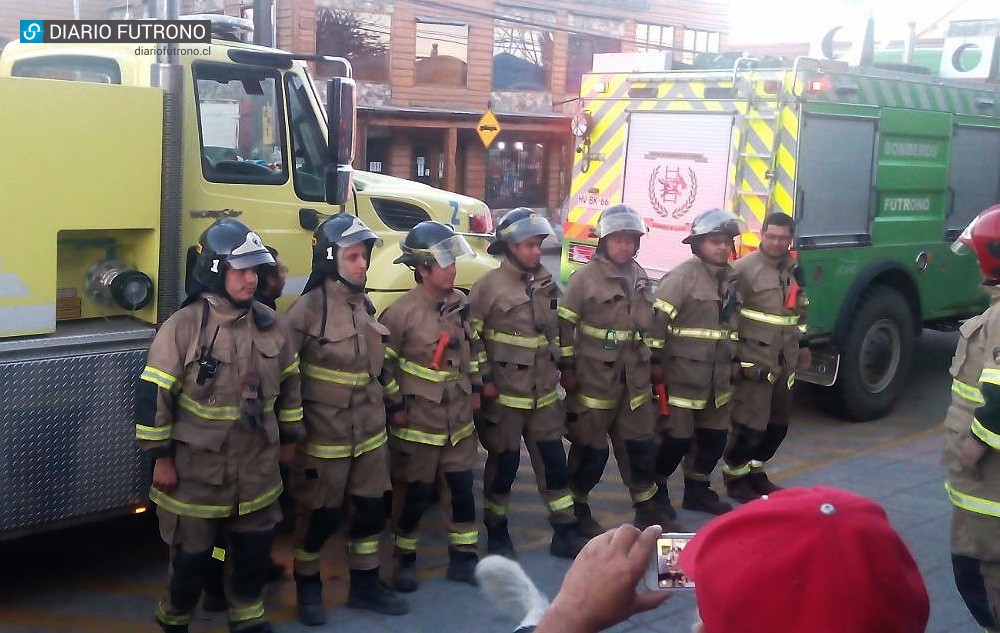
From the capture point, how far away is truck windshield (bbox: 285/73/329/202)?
5.50m

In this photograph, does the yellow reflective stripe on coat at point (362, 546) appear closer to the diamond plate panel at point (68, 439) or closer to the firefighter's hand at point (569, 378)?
the diamond plate panel at point (68, 439)

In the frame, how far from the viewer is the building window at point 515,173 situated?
80.5ft

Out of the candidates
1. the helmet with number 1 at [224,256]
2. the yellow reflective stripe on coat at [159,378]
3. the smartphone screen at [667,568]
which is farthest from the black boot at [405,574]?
the smartphone screen at [667,568]

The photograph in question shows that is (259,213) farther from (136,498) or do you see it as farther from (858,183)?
(858,183)

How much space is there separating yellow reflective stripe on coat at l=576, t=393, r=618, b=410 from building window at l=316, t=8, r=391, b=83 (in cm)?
1621

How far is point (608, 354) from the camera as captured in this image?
5539 mm

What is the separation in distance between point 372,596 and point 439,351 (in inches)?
46.0

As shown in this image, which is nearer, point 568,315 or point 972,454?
point 972,454

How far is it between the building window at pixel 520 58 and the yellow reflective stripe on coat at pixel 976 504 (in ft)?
68.2

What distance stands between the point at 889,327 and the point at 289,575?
5.26 meters

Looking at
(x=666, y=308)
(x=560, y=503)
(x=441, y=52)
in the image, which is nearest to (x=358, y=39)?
(x=441, y=52)

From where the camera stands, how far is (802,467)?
281 inches

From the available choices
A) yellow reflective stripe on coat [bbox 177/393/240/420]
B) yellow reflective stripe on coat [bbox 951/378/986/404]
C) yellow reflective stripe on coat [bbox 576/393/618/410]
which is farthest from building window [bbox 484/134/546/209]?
yellow reflective stripe on coat [bbox 951/378/986/404]

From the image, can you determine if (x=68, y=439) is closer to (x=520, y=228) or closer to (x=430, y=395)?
(x=430, y=395)
